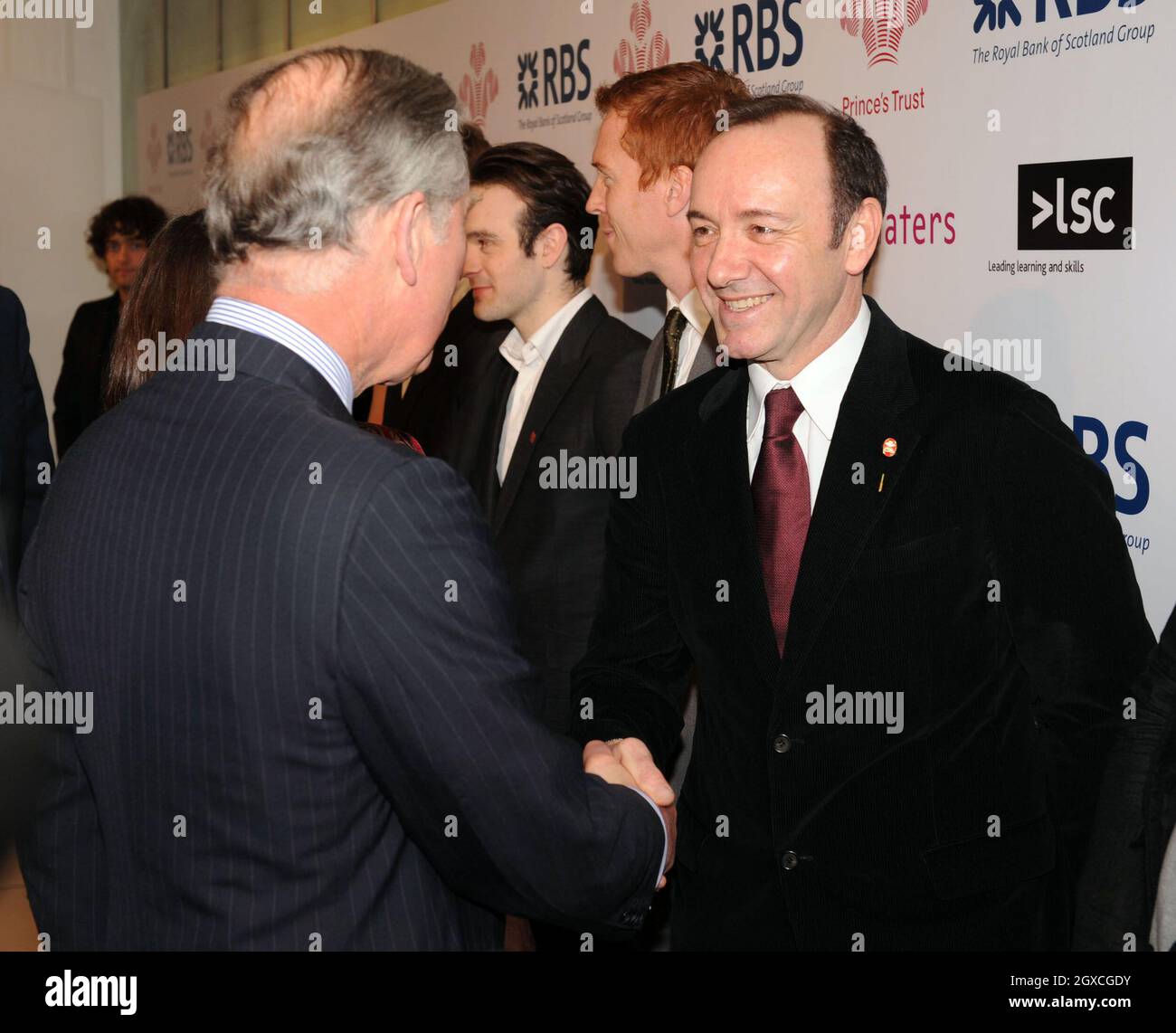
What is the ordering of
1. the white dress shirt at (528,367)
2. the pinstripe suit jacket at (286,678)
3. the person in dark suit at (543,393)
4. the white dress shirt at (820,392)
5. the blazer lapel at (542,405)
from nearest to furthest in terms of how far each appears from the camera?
the pinstripe suit jacket at (286,678), the white dress shirt at (820,392), the person in dark suit at (543,393), the blazer lapel at (542,405), the white dress shirt at (528,367)

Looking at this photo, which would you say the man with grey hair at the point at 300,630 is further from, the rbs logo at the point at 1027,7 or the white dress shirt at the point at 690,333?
the rbs logo at the point at 1027,7

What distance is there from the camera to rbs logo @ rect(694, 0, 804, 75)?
376 centimetres

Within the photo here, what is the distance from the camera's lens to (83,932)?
4.91 feet

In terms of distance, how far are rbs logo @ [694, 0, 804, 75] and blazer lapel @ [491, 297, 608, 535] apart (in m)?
1.02

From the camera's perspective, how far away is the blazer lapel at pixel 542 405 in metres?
3.49

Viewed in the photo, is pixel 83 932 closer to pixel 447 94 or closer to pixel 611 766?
pixel 611 766

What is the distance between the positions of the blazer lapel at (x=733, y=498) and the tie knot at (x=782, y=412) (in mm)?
64

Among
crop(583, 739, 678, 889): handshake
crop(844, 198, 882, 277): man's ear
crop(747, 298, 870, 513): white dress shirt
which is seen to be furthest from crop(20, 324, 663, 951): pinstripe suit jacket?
crop(844, 198, 882, 277): man's ear

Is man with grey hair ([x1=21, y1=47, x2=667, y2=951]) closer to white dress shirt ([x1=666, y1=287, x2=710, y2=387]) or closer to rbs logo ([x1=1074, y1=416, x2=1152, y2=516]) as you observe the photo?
white dress shirt ([x1=666, y1=287, x2=710, y2=387])

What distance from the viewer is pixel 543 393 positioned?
353 cm

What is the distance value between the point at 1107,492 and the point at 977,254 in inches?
55.0

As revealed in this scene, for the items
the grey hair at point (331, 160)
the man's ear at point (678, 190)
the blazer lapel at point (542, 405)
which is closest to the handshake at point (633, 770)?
the grey hair at point (331, 160)

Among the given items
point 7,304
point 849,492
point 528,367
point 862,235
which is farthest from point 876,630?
point 7,304
